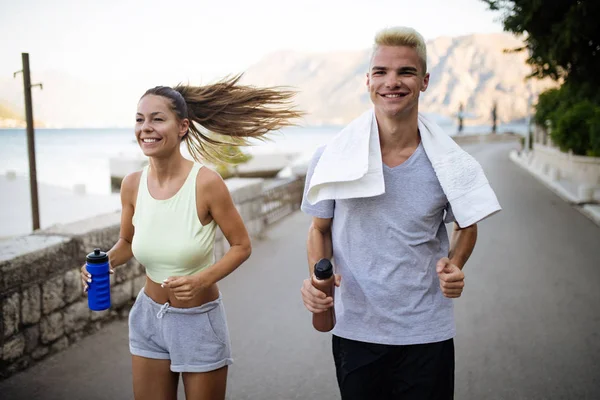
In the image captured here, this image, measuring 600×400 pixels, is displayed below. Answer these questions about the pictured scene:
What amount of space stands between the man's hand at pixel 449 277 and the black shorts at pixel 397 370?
10.6 inches

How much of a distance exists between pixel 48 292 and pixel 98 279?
6.79 ft

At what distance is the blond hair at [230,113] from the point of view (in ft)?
10.3

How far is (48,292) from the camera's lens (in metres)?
4.59

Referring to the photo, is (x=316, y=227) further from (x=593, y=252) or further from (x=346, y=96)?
(x=346, y=96)

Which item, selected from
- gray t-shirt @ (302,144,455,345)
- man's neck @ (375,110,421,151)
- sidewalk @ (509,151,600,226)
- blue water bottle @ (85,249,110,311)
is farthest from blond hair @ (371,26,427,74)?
sidewalk @ (509,151,600,226)

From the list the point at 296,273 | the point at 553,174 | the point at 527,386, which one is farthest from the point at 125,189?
the point at 553,174

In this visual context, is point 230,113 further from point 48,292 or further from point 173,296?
point 48,292

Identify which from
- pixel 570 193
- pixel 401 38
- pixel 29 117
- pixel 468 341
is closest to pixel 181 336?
pixel 401 38

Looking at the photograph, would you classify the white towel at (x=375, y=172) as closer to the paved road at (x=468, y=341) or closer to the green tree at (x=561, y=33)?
the paved road at (x=468, y=341)

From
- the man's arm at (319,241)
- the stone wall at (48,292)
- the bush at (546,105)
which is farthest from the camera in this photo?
the bush at (546,105)

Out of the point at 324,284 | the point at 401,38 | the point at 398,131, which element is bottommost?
the point at 324,284

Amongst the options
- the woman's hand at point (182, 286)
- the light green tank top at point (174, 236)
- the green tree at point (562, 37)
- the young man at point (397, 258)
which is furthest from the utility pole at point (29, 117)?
the green tree at point (562, 37)

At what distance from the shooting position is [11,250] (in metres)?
4.41

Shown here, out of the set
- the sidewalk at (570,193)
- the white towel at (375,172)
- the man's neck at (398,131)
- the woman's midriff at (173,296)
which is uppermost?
the man's neck at (398,131)
